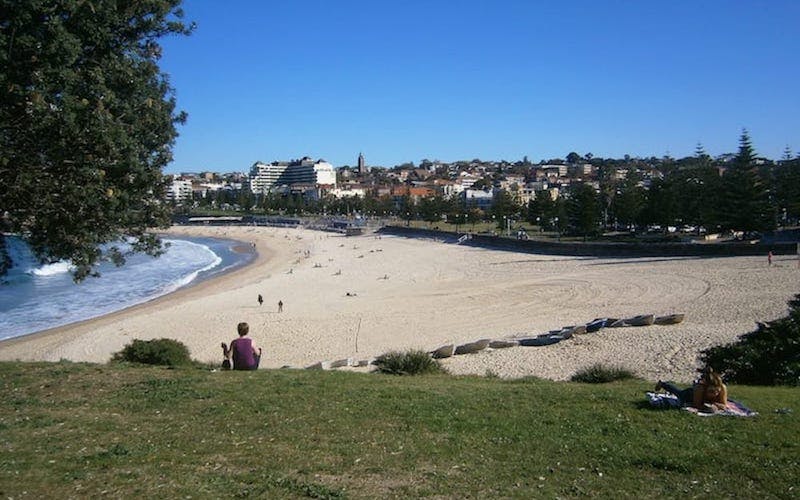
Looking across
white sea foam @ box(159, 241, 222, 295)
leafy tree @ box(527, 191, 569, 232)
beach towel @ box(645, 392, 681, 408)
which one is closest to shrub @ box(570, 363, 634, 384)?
beach towel @ box(645, 392, 681, 408)

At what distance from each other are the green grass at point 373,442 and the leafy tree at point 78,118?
2.28m

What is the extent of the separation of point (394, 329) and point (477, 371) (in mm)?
8083

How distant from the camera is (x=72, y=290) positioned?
3697 cm

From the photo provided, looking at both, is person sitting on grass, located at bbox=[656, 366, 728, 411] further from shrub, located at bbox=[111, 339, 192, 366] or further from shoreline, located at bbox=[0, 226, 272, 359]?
shoreline, located at bbox=[0, 226, 272, 359]

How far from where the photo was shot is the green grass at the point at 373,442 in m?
4.96

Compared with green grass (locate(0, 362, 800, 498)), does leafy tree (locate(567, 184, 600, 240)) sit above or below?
above

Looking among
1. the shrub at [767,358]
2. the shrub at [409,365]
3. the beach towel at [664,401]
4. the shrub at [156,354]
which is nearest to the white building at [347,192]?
the shrub at [156,354]

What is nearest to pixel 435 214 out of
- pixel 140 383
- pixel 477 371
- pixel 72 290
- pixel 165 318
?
pixel 72 290

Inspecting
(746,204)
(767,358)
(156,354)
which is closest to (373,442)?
(767,358)

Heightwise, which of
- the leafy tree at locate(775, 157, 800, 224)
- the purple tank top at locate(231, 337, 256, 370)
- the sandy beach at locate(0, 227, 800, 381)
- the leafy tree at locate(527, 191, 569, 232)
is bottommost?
the sandy beach at locate(0, 227, 800, 381)

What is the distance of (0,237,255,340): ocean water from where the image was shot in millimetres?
27969

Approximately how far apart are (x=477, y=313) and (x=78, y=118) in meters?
18.0

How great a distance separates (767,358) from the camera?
9.81 m

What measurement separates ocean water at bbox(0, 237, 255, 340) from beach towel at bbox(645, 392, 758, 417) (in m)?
16.4
